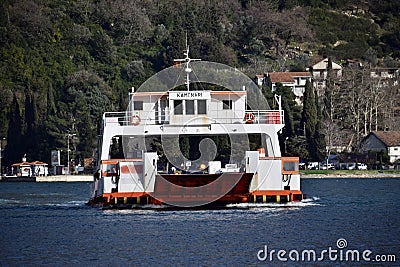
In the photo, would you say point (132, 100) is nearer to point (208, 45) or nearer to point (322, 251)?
point (322, 251)

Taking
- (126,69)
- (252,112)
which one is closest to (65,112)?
(126,69)

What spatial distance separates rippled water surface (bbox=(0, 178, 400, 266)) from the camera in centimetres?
3541

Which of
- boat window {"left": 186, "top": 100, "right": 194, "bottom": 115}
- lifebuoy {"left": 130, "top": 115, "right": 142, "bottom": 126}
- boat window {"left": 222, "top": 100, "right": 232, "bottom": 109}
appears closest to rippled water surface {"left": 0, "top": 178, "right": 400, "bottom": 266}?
lifebuoy {"left": 130, "top": 115, "right": 142, "bottom": 126}

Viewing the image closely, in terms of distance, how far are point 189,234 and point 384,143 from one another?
Answer: 89722 millimetres

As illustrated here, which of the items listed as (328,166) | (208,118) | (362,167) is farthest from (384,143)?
(208,118)

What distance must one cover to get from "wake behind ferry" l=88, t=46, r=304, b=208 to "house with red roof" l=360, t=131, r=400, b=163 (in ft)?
243

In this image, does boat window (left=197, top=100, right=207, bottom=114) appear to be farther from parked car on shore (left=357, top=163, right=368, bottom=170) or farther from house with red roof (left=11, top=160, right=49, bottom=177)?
house with red roof (left=11, top=160, right=49, bottom=177)

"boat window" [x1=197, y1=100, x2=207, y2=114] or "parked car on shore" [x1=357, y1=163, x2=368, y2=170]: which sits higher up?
"boat window" [x1=197, y1=100, x2=207, y2=114]

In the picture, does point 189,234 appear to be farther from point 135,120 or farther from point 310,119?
point 310,119

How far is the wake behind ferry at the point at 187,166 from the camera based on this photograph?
164ft

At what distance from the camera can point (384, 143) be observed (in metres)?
128

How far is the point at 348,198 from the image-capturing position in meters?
68.0

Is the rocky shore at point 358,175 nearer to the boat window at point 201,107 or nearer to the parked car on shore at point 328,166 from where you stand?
the parked car on shore at point 328,166

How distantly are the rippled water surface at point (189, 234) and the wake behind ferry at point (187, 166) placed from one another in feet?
2.47
